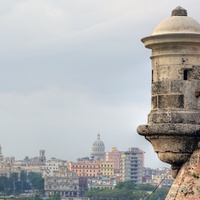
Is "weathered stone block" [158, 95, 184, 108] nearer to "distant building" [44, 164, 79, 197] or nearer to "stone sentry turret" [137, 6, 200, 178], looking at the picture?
"stone sentry turret" [137, 6, 200, 178]

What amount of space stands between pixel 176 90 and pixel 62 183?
181m

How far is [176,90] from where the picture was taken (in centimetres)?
1013

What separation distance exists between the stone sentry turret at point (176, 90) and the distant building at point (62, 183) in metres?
170

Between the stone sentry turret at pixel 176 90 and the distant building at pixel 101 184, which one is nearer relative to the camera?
the stone sentry turret at pixel 176 90

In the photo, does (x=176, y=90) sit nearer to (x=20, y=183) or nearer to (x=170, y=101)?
(x=170, y=101)

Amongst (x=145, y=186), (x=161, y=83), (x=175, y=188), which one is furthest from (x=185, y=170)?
(x=145, y=186)

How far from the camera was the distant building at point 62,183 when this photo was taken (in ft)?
604

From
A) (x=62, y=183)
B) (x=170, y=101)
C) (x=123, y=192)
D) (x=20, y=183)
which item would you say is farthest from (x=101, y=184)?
(x=170, y=101)

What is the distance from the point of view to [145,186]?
164 m

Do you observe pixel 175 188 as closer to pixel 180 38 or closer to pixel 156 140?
pixel 156 140

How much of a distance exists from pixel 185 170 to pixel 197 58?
989 millimetres

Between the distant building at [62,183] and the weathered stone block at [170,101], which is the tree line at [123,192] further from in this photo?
the weathered stone block at [170,101]

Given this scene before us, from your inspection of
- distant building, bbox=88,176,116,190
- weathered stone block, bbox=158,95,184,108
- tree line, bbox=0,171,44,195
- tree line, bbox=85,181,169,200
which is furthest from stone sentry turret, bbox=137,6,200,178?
distant building, bbox=88,176,116,190

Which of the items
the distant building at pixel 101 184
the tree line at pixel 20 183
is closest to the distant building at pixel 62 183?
the tree line at pixel 20 183
